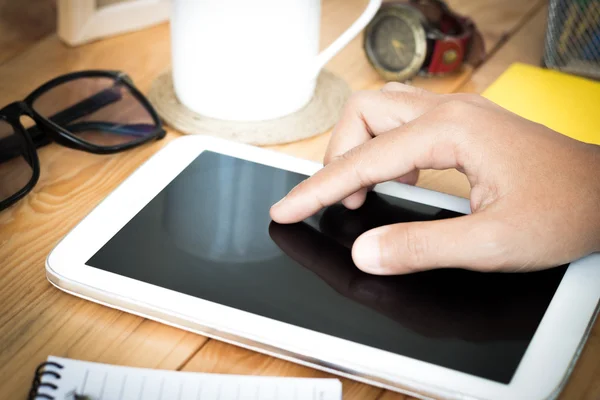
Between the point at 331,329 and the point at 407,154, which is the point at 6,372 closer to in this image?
the point at 331,329

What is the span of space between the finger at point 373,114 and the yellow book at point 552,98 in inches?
7.4

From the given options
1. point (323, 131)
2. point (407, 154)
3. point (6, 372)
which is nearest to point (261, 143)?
point (323, 131)

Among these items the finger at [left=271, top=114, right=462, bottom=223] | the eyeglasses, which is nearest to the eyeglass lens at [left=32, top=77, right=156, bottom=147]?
the eyeglasses

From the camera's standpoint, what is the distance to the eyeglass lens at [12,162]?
2.11 feet

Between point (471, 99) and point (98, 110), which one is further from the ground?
point (471, 99)

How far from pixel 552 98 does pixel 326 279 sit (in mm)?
413

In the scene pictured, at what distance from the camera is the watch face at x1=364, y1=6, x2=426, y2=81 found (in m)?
0.79

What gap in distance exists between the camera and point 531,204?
0.51 m


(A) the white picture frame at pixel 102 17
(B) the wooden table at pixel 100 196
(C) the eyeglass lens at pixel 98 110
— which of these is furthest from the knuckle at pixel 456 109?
(A) the white picture frame at pixel 102 17

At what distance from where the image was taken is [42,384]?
0.44 m

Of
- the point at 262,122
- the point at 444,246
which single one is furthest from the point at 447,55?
the point at 444,246

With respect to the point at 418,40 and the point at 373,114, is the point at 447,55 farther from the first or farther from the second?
the point at 373,114

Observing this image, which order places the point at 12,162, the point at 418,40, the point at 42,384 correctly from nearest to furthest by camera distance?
the point at 42,384
the point at 12,162
the point at 418,40

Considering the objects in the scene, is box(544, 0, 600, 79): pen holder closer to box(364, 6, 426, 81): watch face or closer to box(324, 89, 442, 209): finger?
box(364, 6, 426, 81): watch face
